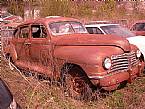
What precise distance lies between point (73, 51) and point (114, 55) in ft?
2.95

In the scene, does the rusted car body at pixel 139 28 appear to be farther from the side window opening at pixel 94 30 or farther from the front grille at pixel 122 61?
the front grille at pixel 122 61

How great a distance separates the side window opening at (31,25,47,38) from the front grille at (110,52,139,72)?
214cm

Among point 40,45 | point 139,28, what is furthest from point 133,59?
point 139,28

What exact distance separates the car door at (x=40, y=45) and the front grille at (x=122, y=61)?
1.65 m

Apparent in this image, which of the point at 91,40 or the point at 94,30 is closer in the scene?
the point at 91,40

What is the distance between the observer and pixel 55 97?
6191 mm

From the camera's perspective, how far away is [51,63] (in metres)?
7.22

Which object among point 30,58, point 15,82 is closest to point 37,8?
point 30,58

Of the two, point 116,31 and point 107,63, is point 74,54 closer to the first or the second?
point 107,63

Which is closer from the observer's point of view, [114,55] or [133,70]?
[114,55]

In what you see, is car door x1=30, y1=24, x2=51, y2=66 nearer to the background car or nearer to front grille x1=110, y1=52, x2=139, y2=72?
front grille x1=110, y1=52, x2=139, y2=72

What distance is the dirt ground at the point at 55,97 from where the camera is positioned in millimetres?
5848

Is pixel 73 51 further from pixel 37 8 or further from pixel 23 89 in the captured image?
pixel 37 8

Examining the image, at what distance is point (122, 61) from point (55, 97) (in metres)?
1.58
